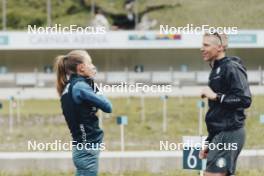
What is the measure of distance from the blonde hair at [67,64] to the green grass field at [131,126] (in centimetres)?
545

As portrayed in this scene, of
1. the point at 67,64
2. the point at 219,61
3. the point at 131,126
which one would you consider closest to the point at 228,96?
the point at 219,61

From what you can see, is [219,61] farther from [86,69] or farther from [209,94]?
[86,69]

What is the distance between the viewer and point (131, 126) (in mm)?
14391

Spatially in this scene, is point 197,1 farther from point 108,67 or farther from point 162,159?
point 162,159

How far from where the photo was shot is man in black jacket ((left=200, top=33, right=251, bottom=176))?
4051mm

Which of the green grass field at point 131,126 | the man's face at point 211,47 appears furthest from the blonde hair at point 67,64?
the green grass field at point 131,126

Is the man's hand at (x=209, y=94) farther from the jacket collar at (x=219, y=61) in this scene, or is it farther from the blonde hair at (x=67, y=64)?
the blonde hair at (x=67, y=64)

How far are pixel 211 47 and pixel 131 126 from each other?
406 inches

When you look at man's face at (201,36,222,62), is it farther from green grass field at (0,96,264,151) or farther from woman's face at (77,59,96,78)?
green grass field at (0,96,264,151)

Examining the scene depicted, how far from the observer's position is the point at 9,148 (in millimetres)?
9953

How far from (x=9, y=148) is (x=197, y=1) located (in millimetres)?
18295

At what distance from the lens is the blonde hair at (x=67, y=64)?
431 centimetres

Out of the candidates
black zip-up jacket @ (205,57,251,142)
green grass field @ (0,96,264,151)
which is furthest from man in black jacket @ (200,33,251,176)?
green grass field @ (0,96,264,151)

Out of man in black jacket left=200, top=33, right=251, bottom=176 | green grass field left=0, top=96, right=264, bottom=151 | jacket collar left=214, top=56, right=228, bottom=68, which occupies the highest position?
jacket collar left=214, top=56, right=228, bottom=68
